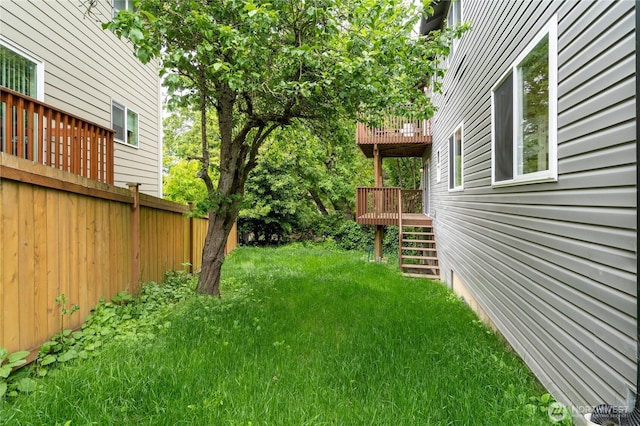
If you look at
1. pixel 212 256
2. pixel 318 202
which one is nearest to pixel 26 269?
pixel 212 256

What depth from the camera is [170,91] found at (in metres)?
4.32

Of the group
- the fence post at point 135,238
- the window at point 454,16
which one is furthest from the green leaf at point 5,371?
the window at point 454,16

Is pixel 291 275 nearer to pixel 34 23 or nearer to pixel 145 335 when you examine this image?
pixel 145 335

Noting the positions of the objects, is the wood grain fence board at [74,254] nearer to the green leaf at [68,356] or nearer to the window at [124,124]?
the green leaf at [68,356]

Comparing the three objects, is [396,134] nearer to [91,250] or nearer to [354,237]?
[354,237]

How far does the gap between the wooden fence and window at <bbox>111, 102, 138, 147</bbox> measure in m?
3.27

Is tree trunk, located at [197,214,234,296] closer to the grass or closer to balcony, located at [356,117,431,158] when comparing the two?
the grass

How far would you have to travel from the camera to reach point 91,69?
6645mm

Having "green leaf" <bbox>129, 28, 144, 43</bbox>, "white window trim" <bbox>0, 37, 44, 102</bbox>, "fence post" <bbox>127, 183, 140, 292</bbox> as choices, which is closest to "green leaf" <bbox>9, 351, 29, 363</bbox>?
"fence post" <bbox>127, 183, 140, 292</bbox>

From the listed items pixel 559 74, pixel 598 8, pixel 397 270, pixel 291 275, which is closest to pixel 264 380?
pixel 559 74

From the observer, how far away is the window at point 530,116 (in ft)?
8.99

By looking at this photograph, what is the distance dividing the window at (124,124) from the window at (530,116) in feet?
23.9

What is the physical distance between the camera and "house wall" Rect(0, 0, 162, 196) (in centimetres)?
512

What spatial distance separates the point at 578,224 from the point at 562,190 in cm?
32
